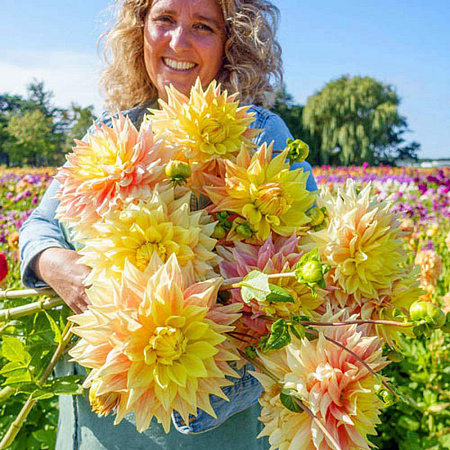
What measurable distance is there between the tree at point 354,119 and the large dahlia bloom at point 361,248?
80.6ft

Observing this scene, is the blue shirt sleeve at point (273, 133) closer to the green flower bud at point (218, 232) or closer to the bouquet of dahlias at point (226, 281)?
the bouquet of dahlias at point (226, 281)

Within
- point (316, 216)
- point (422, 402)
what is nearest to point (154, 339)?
point (316, 216)

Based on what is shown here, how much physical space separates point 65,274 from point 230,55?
879 millimetres

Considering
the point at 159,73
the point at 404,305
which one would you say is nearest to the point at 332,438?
the point at 404,305

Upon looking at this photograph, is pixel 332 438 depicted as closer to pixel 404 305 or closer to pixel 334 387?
pixel 334 387

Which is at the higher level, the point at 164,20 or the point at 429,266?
the point at 164,20

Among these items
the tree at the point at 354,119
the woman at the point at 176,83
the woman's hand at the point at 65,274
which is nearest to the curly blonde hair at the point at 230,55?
the woman at the point at 176,83

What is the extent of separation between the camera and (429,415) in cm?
230

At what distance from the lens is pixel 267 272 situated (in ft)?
2.06

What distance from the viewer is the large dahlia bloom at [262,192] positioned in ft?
2.23

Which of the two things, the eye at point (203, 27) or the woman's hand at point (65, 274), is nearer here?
the woman's hand at point (65, 274)

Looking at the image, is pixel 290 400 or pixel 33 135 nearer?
pixel 290 400

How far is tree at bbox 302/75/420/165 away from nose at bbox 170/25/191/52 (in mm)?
24022

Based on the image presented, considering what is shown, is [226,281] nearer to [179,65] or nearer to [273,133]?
[273,133]
